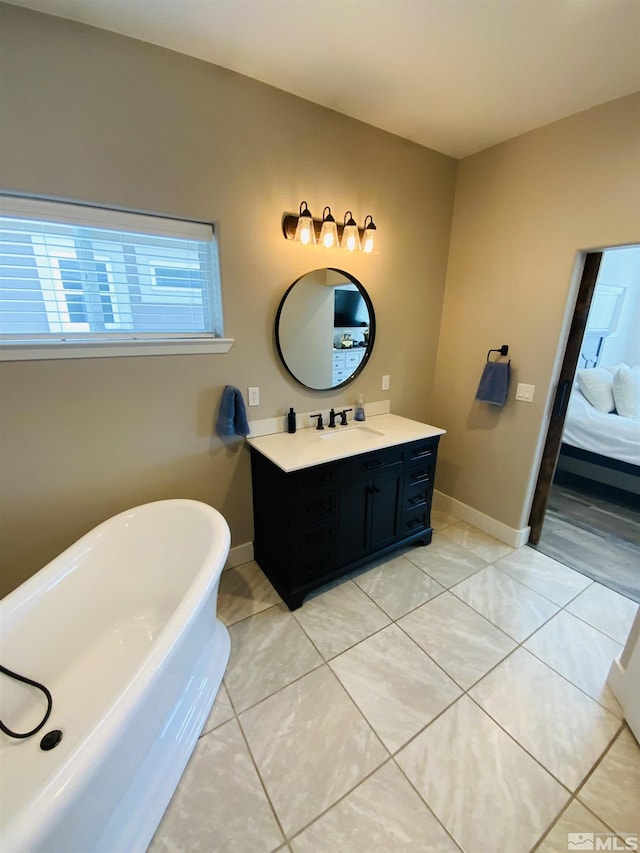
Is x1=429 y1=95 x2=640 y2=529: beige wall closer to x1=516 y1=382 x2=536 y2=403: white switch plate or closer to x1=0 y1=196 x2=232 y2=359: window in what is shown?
x1=516 y1=382 x2=536 y2=403: white switch plate

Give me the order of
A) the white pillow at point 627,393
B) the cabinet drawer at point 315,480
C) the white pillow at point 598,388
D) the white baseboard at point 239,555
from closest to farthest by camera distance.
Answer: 1. the cabinet drawer at point 315,480
2. the white baseboard at point 239,555
3. the white pillow at point 627,393
4. the white pillow at point 598,388

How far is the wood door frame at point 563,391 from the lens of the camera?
2.12 metres

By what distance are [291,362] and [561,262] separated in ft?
5.68

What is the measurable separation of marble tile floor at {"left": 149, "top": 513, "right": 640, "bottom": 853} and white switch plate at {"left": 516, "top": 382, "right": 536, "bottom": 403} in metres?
1.19

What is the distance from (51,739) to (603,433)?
13.6 feet

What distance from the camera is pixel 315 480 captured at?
188cm

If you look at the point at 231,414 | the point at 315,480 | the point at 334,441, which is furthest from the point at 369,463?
the point at 231,414

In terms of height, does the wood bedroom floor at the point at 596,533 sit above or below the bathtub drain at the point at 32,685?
below

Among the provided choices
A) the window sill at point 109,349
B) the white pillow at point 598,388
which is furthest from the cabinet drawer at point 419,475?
the white pillow at point 598,388

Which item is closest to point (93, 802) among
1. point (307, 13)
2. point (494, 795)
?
point (494, 795)

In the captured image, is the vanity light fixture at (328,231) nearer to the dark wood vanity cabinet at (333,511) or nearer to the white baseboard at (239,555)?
the dark wood vanity cabinet at (333,511)

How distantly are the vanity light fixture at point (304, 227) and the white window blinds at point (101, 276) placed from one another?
47cm

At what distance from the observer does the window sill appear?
149 centimetres

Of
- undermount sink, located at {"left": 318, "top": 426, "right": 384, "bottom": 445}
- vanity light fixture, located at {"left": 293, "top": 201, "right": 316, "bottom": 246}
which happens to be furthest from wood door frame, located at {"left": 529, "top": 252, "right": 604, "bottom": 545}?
vanity light fixture, located at {"left": 293, "top": 201, "right": 316, "bottom": 246}
